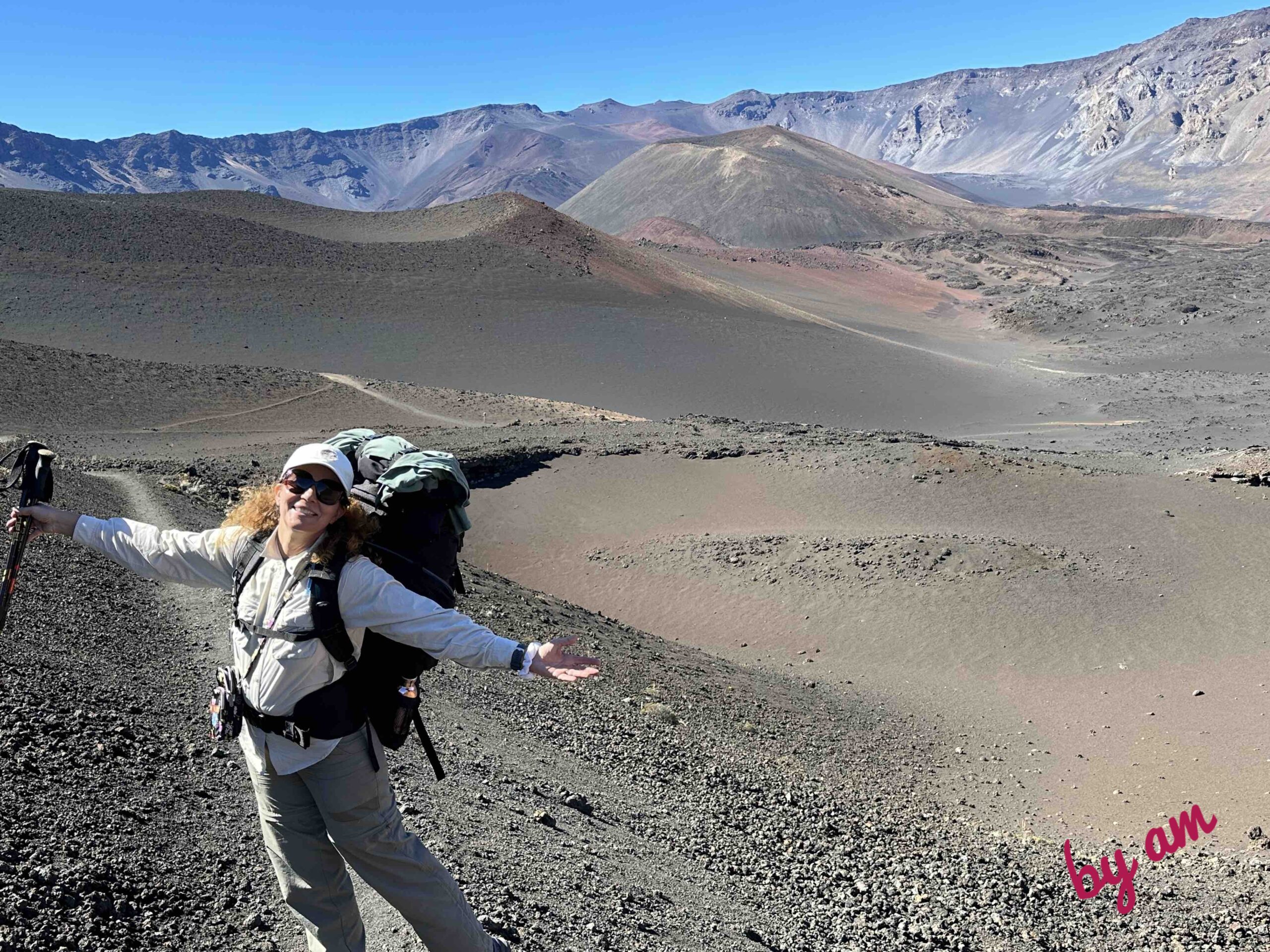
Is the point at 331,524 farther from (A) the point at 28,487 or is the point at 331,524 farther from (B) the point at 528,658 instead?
A: (A) the point at 28,487

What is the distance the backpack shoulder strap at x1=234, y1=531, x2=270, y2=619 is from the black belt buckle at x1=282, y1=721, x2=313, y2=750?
1.20 feet

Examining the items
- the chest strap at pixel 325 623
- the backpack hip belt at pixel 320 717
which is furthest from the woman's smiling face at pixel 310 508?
the backpack hip belt at pixel 320 717

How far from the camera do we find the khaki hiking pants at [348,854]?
8.63ft

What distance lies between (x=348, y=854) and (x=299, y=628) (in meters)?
0.70

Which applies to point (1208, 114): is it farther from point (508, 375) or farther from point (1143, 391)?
point (508, 375)

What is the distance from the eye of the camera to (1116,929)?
554 centimetres

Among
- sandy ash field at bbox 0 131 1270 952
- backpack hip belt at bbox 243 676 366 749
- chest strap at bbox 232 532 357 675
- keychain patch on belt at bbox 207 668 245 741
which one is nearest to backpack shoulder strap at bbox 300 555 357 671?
chest strap at bbox 232 532 357 675

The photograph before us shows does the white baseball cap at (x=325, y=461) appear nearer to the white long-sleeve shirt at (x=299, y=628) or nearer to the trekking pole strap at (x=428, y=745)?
the white long-sleeve shirt at (x=299, y=628)

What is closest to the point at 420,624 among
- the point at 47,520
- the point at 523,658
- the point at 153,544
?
the point at 523,658

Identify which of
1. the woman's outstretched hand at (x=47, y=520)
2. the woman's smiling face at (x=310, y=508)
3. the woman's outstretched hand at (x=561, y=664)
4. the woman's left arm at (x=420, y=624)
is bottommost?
the woman's outstretched hand at (x=561, y=664)

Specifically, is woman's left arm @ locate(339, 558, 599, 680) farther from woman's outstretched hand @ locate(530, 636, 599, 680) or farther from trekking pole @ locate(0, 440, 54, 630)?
trekking pole @ locate(0, 440, 54, 630)

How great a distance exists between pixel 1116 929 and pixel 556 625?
5.43 meters

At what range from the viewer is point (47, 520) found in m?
2.80

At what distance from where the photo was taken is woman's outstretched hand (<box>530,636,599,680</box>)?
A: 2.49 meters
